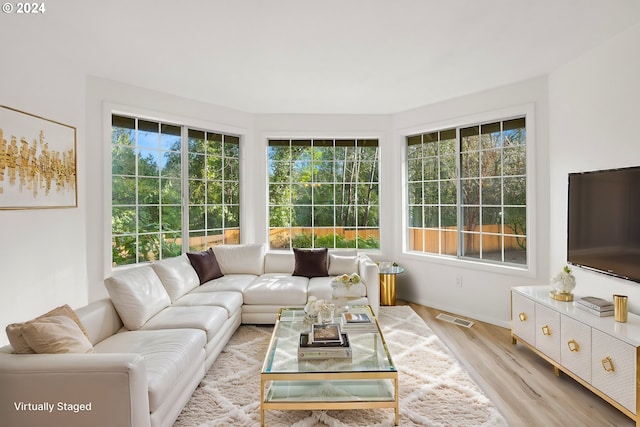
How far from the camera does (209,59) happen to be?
3.18 m

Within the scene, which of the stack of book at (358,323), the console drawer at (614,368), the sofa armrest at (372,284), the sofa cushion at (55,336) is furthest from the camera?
the sofa armrest at (372,284)

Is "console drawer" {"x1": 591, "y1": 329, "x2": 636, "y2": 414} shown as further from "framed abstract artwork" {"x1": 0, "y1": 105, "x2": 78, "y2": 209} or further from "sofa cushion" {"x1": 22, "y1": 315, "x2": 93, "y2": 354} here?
"framed abstract artwork" {"x1": 0, "y1": 105, "x2": 78, "y2": 209}

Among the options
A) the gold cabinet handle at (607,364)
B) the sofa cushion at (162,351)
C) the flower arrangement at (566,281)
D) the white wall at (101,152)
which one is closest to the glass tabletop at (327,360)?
the sofa cushion at (162,351)

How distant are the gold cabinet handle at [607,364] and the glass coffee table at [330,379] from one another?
132 cm

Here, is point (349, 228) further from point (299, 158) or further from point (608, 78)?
point (608, 78)

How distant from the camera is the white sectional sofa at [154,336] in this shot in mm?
1664

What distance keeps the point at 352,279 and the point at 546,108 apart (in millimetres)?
2618

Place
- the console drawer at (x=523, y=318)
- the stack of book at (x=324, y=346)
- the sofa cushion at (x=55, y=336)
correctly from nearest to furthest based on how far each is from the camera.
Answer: the sofa cushion at (x=55, y=336) → the stack of book at (x=324, y=346) → the console drawer at (x=523, y=318)

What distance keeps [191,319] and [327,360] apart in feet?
3.83

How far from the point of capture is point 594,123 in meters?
2.96

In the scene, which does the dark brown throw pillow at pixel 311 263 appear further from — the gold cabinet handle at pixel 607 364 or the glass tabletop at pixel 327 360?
the gold cabinet handle at pixel 607 364

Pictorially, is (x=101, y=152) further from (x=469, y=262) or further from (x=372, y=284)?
(x=469, y=262)

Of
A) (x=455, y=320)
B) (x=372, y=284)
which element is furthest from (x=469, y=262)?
(x=372, y=284)

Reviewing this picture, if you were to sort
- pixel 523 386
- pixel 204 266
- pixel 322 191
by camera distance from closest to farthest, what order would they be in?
pixel 523 386 → pixel 204 266 → pixel 322 191
